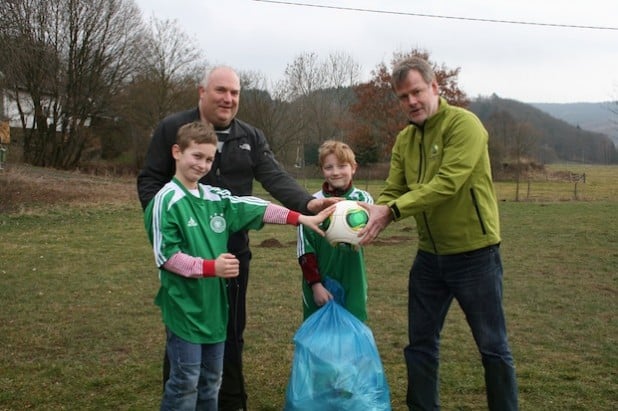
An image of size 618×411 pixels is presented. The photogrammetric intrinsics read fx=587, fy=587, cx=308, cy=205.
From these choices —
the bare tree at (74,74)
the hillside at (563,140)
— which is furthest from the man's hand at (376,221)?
the hillside at (563,140)

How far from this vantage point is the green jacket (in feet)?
10.5

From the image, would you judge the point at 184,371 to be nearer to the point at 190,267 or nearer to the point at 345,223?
the point at 190,267

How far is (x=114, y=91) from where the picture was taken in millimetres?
38938

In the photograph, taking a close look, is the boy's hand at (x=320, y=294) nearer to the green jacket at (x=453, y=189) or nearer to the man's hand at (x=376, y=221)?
the man's hand at (x=376, y=221)

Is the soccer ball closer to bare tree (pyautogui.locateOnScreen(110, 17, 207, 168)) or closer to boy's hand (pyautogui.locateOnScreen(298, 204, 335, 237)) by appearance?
boy's hand (pyautogui.locateOnScreen(298, 204, 335, 237))

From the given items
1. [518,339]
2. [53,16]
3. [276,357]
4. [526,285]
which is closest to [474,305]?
[276,357]

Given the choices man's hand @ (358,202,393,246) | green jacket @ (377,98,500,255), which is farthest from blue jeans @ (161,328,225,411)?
green jacket @ (377,98,500,255)

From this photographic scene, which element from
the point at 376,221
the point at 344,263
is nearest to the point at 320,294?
the point at 344,263

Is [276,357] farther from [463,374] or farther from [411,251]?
[411,251]

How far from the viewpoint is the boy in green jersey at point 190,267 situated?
116 inches

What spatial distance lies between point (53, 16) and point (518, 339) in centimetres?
3639

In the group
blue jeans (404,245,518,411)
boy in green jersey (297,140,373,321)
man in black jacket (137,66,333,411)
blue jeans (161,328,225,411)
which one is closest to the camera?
blue jeans (161,328,225,411)

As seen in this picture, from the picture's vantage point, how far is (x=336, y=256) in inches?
147

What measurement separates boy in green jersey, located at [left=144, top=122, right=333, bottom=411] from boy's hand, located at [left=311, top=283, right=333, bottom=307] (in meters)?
0.68
